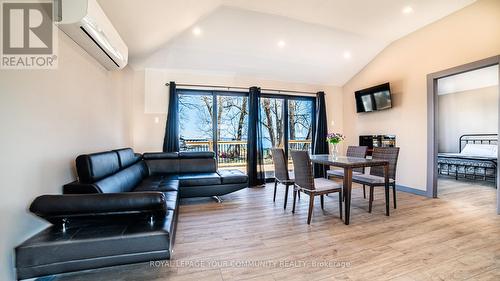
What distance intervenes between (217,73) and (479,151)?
666 cm

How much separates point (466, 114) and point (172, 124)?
796 centimetres

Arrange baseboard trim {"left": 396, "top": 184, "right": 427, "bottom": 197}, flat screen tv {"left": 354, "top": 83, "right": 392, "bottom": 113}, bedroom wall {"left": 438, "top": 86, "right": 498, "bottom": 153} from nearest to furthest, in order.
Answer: baseboard trim {"left": 396, "top": 184, "right": 427, "bottom": 197} < flat screen tv {"left": 354, "top": 83, "right": 392, "bottom": 113} < bedroom wall {"left": 438, "top": 86, "right": 498, "bottom": 153}

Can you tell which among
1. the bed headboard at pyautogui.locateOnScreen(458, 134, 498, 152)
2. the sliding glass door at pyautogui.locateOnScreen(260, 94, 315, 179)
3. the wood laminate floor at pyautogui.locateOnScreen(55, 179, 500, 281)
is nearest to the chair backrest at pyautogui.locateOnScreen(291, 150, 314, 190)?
the wood laminate floor at pyautogui.locateOnScreen(55, 179, 500, 281)

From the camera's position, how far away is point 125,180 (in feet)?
8.29

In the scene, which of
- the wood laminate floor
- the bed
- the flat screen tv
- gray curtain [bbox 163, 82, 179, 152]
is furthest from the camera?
the bed

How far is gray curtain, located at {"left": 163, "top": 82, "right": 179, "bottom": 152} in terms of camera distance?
4.24 metres

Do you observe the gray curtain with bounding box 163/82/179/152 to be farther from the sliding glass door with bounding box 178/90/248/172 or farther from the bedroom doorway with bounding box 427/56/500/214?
the bedroom doorway with bounding box 427/56/500/214

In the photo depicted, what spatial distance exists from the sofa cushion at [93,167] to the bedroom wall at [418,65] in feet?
16.3

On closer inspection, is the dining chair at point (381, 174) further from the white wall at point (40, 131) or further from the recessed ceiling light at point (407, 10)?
the white wall at point (40, 131)

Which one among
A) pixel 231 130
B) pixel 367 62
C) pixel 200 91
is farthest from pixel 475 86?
pixel 200 91

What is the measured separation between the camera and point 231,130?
4.98m

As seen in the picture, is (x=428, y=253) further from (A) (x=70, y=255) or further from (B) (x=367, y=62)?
(B) (x=367, y=62)

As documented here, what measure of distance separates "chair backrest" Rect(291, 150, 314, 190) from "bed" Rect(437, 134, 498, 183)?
4799mm

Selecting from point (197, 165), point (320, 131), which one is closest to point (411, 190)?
point (320, 131)
